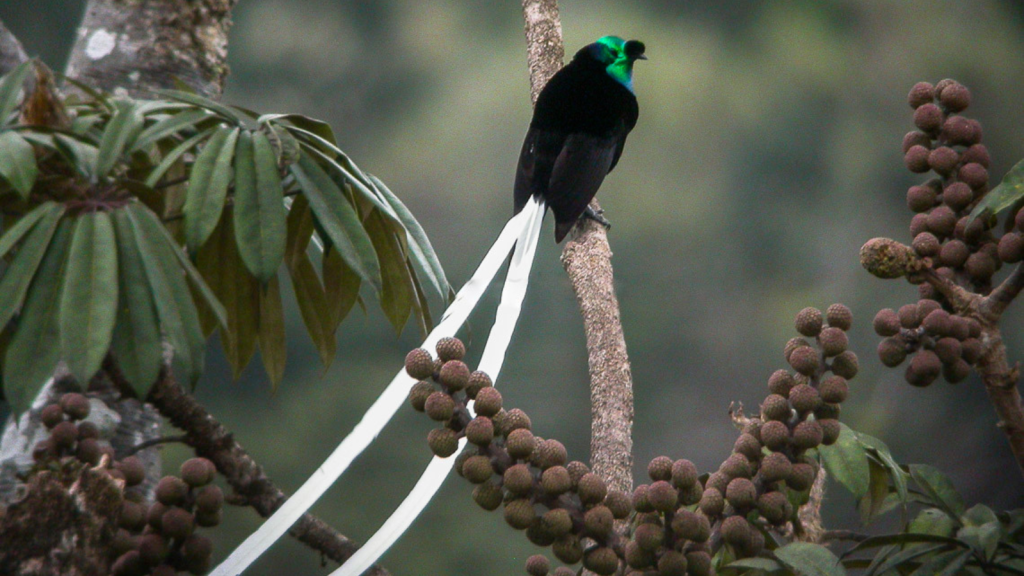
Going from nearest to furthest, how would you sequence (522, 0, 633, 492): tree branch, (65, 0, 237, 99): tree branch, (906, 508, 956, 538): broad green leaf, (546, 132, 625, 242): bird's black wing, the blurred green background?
(906, 508, 956, 538): broad green leaf, (522, 0, 633, 492): tree branch, (65, 0, 237, 99): tree branch, (546, 132, 625, 242): bird's black wing, the blurred green background

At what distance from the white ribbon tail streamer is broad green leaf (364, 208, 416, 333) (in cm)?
12

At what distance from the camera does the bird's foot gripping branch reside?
0.71 m

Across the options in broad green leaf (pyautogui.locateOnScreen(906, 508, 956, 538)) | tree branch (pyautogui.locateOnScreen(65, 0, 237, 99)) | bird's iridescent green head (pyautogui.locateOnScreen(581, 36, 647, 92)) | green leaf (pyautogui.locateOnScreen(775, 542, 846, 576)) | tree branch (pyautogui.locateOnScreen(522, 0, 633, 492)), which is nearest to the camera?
green leaf (pyautogui.locateOnScreen(775, 542, 846, 576))

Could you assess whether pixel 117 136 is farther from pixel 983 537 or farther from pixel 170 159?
pixel 983 537

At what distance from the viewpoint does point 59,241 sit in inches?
27.2

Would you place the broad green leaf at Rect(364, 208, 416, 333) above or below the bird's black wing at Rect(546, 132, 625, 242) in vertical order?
below

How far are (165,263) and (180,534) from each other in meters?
0.22

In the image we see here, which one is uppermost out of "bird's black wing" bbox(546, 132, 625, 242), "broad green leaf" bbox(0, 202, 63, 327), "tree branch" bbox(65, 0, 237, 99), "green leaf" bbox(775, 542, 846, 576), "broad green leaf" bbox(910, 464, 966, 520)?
"bird's black wing" bbox(546, 132, 625, 242)

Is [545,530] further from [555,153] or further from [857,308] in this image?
[857,308]

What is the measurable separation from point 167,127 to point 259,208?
11 centimetres

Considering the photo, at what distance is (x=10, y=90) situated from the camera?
761 millimetres

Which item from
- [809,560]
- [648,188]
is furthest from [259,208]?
[648,188]

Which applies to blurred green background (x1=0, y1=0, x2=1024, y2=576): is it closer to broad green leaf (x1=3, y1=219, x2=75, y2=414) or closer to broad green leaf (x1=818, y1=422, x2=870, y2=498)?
broad green leaf (x1=818, y1=422, x2=870, y2=498)

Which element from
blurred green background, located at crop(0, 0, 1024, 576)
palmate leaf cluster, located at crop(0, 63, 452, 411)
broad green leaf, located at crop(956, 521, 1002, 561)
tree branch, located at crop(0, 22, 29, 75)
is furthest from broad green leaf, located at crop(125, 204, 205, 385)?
blurred green background, located at crop(0, 0, 1024, 576)
